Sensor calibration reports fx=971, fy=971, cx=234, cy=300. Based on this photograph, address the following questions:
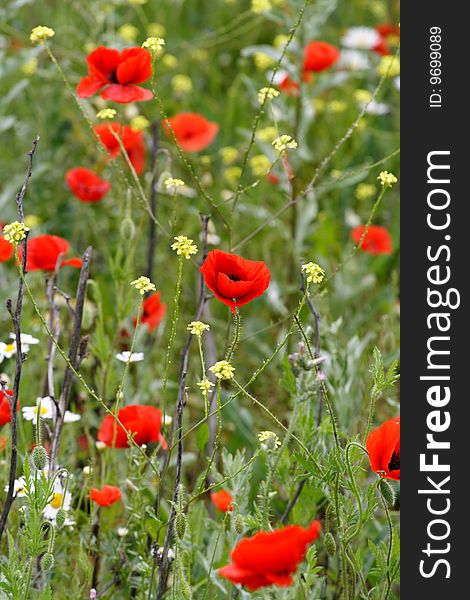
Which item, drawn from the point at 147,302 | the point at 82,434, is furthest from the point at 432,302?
the point at 82,434

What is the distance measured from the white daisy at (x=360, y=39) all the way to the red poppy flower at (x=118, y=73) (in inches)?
75.3

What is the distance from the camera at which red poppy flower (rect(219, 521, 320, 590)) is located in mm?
820

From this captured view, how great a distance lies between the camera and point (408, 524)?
3.78 ft

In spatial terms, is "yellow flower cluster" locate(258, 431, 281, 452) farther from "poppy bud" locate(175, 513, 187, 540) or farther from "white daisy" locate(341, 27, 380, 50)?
"white daisy" locate(341, 27, 380, 50)

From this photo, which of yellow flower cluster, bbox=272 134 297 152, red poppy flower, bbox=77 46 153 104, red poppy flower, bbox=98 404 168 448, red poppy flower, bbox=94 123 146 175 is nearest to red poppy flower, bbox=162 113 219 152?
red poppy flower, bbox=94 123 146 175

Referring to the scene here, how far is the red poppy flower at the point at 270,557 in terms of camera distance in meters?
0.82

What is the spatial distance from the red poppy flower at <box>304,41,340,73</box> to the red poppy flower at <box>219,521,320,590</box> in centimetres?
171

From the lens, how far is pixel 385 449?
3.65 feet

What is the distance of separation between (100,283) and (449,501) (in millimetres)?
1239

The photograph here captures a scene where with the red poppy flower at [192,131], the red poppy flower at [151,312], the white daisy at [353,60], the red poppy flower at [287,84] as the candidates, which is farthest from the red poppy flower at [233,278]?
the white daisy at [353,60]

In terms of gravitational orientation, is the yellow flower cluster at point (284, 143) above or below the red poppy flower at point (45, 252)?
above

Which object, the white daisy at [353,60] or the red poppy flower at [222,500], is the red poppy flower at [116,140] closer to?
the red poppy flower at [222,500]

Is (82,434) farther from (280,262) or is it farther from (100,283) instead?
(280,262)

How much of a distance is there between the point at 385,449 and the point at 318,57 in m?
1.46
